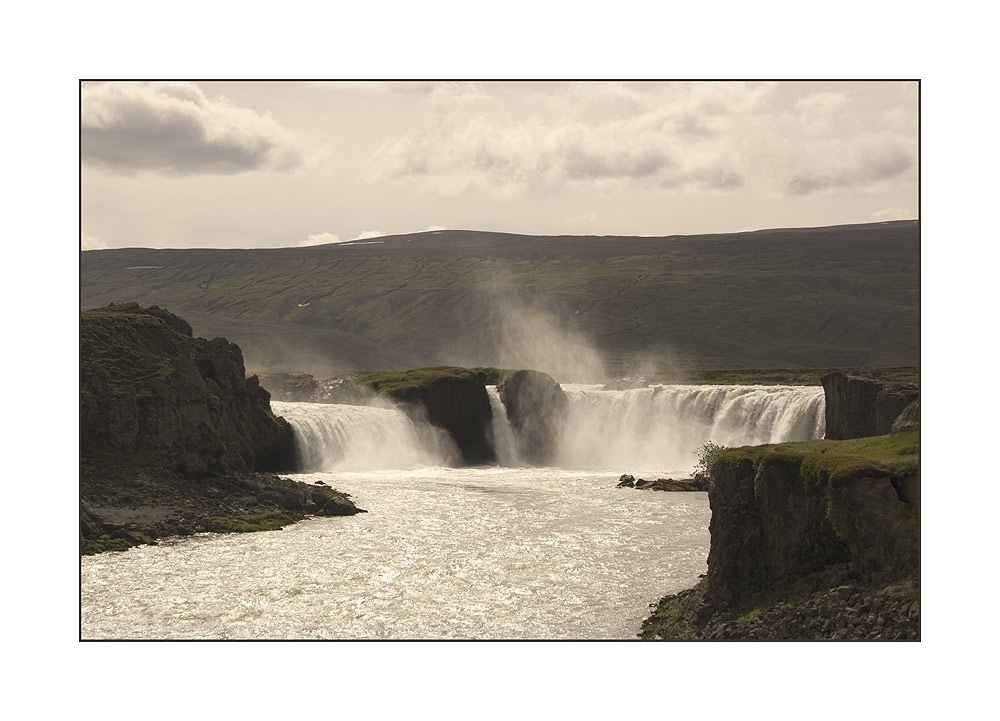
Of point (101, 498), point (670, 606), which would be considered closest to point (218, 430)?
point (101, 498)

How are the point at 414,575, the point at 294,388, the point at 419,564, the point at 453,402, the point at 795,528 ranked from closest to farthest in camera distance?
the point at 795,528 < the point at 414,575 < the point at 419,564 < the point at 453,402 < the point at 294,388

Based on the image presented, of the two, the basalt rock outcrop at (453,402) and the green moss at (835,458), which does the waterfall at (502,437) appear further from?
the green moss at (835,458)

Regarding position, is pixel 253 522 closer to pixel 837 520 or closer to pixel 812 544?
pixel 812 544

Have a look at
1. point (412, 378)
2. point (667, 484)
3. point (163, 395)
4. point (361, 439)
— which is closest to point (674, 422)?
point (412, 378)

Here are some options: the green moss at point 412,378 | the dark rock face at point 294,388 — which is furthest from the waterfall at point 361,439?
the dark rock face at point 294,388

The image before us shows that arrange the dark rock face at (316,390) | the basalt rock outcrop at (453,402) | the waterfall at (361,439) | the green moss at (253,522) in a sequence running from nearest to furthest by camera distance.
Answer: the green moss at (253,522) < the waterfall at (361,439) < the basalt rock outcrop at (453,402) < the dark rock face at (316,390)

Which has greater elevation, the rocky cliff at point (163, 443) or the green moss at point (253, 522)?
the rocky cliff at point (163, 443)

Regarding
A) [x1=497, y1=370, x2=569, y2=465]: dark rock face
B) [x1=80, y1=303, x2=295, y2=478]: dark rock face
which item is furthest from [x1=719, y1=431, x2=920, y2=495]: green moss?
[x1=497, y1=370, x2=569, y2=465]: dark rock face

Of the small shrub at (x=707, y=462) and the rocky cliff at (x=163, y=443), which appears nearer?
the rocky cliff at (x=163, y=443)
